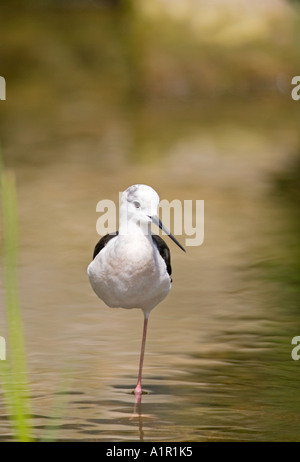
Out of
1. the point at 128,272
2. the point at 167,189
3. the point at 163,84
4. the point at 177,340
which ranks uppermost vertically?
the point at 163,84

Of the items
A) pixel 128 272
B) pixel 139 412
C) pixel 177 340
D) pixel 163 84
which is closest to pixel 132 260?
pixel 128 272

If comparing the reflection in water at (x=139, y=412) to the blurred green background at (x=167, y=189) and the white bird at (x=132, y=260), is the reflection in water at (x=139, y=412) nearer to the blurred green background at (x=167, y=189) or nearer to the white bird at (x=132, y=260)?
the blurred green background at (x=167, y=189)

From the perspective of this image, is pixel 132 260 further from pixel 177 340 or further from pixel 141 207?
pixel 177 340

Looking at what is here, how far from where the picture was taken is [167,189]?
33.0 feet

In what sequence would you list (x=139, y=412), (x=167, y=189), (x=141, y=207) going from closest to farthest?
(x=141, y=207) < (x=139, y=412) < (x=167, y=189)

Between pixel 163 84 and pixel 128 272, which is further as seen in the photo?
pixel 163 84

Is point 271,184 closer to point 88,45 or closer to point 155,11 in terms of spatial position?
point 155,11

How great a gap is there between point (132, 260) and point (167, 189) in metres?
5.43

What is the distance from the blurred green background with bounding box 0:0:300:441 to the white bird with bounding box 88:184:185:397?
1.82ft

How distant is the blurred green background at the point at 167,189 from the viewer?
16.3 ft

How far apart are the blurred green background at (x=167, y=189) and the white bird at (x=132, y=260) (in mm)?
554

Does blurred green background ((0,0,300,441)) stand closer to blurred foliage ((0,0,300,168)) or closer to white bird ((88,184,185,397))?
blurred foliage ((0,0,300,168))

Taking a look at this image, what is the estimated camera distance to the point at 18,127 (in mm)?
14250

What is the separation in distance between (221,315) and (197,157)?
579 cm
